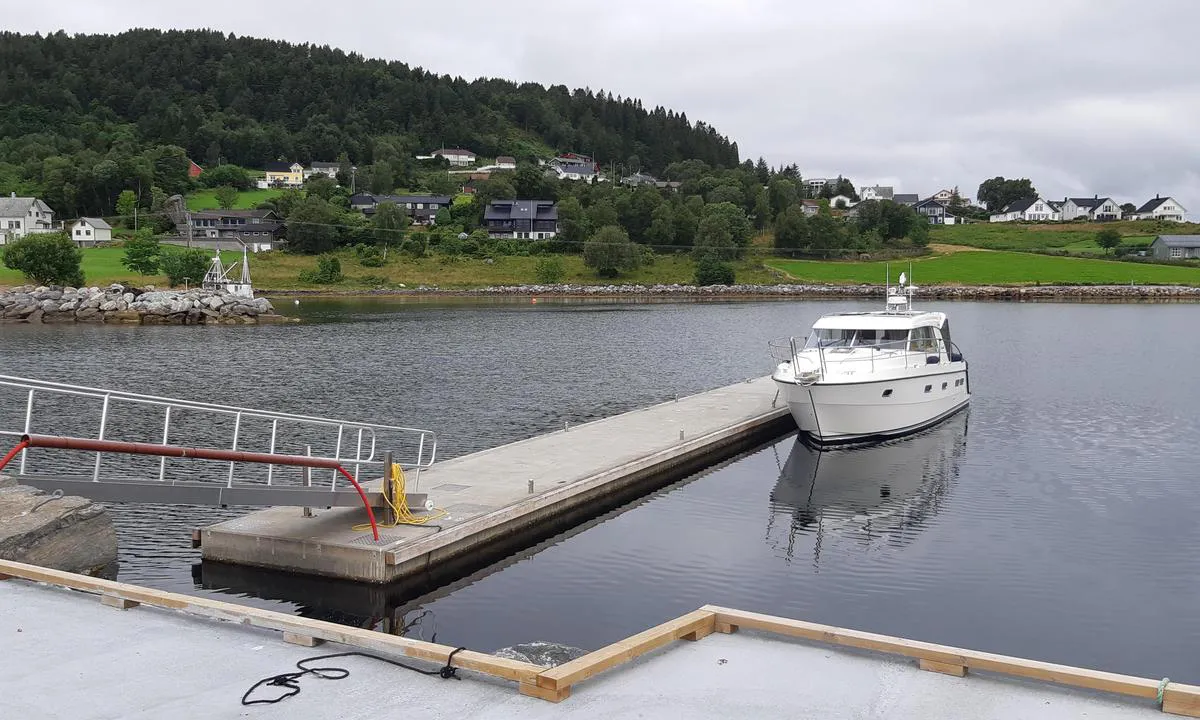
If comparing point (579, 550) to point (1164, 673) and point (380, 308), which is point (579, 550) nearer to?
point (1164, 673)

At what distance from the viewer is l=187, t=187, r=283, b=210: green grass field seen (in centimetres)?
15745

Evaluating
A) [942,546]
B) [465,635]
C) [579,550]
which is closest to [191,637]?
[465,635]

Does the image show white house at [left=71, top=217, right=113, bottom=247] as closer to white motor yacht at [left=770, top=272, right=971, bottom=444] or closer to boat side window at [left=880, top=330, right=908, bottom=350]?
white motor yacht at [left=770, top=272, right=971, bottom=444]

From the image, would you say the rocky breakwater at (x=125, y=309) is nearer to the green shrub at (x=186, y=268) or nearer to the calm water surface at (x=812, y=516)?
the green shrub at (x=186, y=268)

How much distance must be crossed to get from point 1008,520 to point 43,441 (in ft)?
59.3

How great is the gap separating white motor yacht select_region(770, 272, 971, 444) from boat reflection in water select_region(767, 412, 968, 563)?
0.68 metres

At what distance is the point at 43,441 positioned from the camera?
11.5 metres

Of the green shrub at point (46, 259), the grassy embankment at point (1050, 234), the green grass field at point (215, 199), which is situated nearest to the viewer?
the green shrub at point (46, 259)

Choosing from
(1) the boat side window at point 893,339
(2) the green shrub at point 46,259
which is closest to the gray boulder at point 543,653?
(1) the boat side window at point 893,339

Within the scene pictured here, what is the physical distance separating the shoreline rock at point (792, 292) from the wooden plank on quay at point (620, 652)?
3997 inches

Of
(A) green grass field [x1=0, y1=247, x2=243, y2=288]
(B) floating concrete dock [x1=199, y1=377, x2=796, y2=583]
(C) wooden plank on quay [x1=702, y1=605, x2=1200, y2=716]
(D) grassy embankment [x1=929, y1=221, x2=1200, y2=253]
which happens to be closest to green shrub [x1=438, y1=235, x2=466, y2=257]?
(A) green grass field [x1=0, y1=247, x2=243, y2=288]

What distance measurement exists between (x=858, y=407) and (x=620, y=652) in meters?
20.2

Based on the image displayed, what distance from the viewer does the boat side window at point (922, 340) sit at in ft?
97.7

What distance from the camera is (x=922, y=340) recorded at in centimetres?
3036
